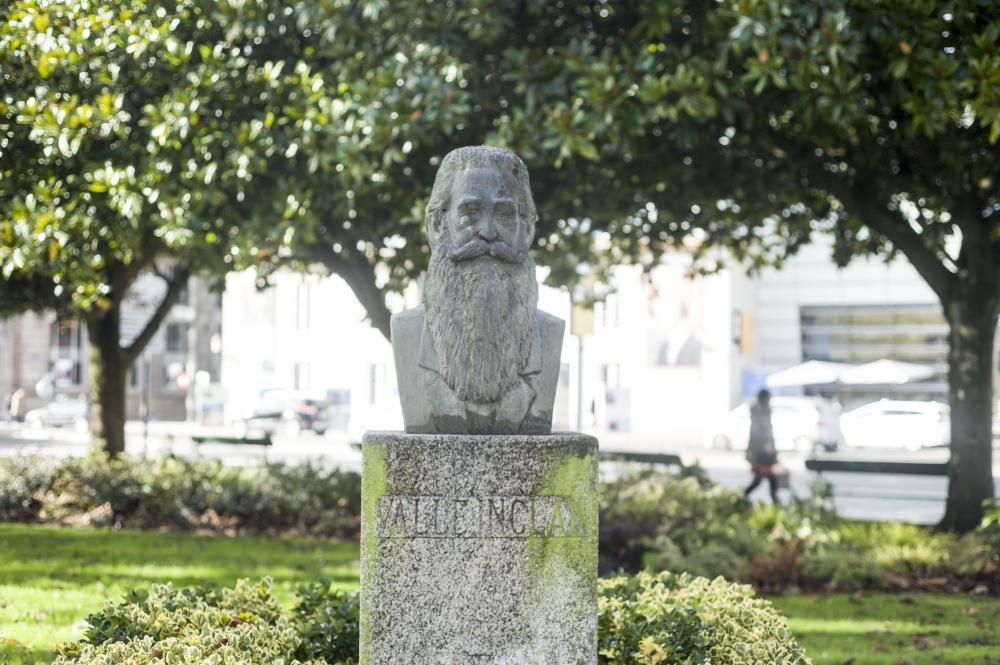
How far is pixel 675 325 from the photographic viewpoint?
43.3 meters

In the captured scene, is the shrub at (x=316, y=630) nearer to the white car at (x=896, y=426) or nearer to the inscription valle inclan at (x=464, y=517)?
the inscription valle inclan at (x=464, y=517)

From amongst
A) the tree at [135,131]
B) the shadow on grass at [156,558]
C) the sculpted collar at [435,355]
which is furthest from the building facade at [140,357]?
the sculpted collar at [435,355]

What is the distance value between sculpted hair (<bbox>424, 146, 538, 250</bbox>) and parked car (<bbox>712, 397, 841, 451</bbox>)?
2860cm

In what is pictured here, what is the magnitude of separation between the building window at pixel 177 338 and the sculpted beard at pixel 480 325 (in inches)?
2174

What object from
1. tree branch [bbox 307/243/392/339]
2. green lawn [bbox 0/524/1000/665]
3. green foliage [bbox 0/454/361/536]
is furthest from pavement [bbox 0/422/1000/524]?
green lawn [bbox 0/524/1000/665]

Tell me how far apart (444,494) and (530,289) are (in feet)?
3.33

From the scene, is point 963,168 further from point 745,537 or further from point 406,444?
point 406,444

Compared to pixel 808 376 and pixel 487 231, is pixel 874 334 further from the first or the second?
pixel 487 231

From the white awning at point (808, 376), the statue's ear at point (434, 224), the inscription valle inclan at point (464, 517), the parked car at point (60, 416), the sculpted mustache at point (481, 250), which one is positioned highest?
the white awning at point (808, 376)

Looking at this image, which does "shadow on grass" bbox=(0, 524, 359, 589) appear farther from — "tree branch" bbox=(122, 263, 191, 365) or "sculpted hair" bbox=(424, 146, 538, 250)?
"sculpted hair" bbox=(424, 146, 538, 250)

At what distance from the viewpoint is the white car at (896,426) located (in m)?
33.9

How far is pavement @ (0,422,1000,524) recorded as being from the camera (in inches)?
727

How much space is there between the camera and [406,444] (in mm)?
4852

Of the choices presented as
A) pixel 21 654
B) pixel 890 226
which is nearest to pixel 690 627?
pixel 21 654
